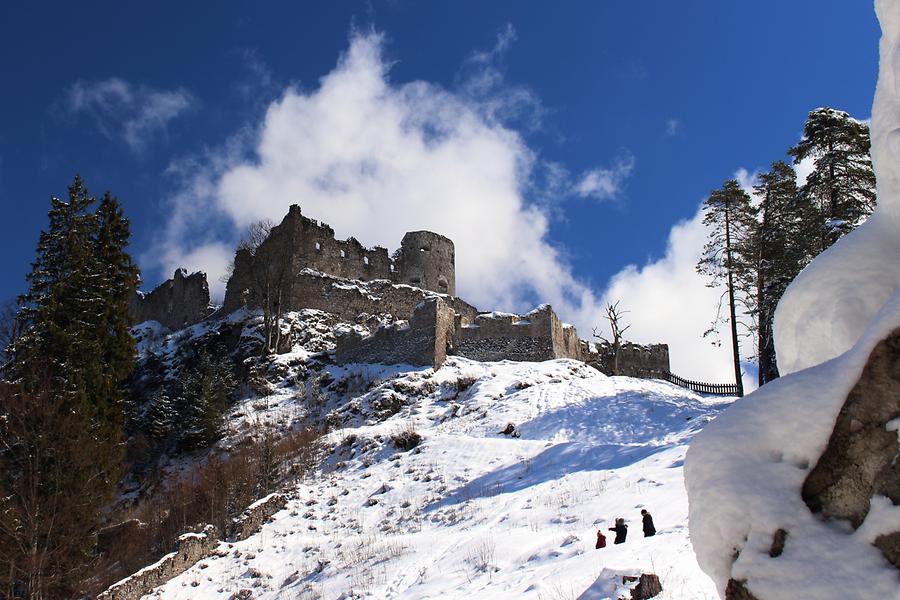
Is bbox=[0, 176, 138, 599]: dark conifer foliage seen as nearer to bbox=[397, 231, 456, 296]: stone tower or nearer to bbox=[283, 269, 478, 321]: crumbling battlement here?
bbox=[283, 269, 478, 321]: crumbling battlement

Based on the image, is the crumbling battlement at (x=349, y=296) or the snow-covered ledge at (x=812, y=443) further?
the crumbling battlement at (x=349, y=296)

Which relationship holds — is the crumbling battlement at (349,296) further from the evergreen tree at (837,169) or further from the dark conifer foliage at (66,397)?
the evergreen tree at (837,169)

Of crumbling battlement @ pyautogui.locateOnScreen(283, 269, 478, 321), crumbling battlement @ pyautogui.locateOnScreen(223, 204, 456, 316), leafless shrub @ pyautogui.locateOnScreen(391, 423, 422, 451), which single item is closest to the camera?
leafless shrub @ pyautogui.locateOnScreen(391, 423, 422, 451)

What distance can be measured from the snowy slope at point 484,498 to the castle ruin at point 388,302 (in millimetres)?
2884

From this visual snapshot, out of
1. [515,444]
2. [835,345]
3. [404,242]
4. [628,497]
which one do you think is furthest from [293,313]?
[835,345]

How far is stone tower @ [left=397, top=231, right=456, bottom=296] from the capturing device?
46656 millimetres

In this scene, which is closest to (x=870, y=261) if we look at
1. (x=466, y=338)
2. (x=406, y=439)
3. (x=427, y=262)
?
→ (x=406, y=439)

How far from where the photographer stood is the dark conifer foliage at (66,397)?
1450 cm

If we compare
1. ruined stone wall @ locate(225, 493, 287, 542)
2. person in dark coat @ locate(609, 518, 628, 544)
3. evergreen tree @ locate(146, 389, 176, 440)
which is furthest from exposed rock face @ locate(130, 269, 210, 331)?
person in dark coat @ locate(609, 518, 628, 544)

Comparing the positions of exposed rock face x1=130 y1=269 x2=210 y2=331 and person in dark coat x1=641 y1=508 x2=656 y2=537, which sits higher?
exposed rock face x1=130 y1=269 x2=210 y2=331

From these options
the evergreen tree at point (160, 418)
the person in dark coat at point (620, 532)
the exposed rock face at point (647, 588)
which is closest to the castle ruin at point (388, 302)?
the evergreen tree at point (160, 418)

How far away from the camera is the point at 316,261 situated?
4203 centimetres

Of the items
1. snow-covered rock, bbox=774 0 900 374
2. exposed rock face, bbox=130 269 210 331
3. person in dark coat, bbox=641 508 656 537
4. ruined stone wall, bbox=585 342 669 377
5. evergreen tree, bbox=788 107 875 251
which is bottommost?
person in dark coat, bbox=641 508 656 537

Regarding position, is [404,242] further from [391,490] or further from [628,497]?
[628,497]
